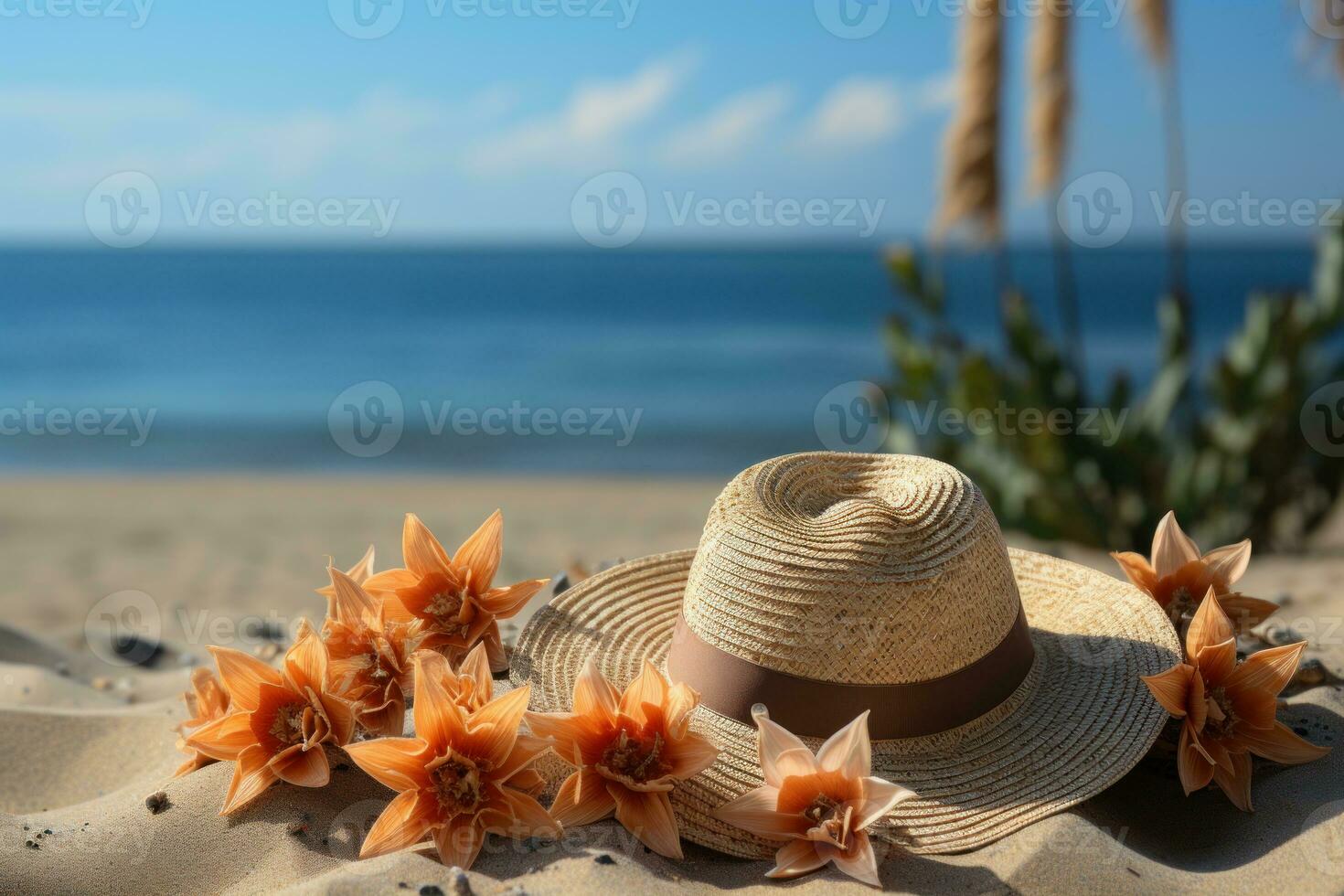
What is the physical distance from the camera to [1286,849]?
2.32m

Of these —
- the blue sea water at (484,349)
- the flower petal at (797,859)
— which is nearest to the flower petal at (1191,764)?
the flower petal at (797,859)

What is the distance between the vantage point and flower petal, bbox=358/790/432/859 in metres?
2.21

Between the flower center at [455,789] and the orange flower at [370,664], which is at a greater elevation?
the orange flower at [370,664]

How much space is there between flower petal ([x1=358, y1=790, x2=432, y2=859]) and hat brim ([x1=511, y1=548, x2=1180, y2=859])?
41 cm

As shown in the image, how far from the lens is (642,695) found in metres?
2.27

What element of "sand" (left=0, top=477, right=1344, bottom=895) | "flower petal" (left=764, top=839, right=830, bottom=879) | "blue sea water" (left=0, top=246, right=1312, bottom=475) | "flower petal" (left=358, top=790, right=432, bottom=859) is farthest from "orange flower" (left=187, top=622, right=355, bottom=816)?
"blue sea water" (left=0, top=246, right=1312, bottom=475)

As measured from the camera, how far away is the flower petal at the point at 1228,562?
2.96 meters

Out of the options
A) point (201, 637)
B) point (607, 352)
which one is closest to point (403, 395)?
point (607, 352)

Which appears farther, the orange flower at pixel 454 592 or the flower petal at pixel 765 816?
the orange flower at pixel 454 592

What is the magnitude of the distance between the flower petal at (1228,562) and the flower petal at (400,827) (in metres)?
2.18

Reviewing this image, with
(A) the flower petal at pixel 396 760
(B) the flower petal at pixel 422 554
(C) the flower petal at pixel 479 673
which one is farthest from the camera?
(B) the flower petal at pixel 422 554

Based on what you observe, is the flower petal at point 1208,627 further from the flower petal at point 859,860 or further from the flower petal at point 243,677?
the flower petal at point 243,677

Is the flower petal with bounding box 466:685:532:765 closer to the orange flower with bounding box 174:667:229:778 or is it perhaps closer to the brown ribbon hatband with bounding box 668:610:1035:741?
the brown ribbon hatband with bounding box 668:610:1035:741

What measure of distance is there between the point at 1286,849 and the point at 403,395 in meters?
21.2
